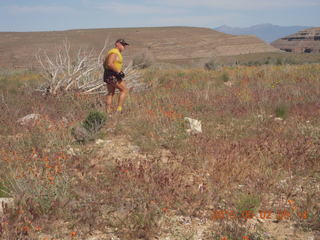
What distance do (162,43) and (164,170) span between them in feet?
249

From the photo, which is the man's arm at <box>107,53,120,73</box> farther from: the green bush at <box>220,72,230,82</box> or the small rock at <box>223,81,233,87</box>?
the green bush at <box>220,72,230,82</box>

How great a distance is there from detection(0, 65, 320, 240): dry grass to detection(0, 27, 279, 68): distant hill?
56555 millimetres

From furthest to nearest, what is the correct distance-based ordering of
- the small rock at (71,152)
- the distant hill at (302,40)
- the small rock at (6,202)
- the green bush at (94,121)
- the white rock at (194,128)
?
the distant hill at (302,40), the white rock at (194,128), the green bush at (94,121), the small rock at (71,152), the small rock at (6,202)

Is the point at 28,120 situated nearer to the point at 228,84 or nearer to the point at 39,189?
the point at 39,189

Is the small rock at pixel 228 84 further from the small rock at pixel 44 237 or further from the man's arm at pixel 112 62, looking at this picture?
the small rock at pixel 44 237

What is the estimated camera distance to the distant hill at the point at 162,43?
218 feet

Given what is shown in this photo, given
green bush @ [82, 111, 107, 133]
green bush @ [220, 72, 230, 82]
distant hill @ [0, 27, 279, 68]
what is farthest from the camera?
distant hill @ [0, 27, 279, 68]

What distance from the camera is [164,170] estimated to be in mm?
4230

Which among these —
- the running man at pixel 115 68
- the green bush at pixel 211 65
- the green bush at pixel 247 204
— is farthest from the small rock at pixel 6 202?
the green bush at pixel 211 65

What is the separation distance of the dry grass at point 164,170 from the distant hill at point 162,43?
2227 inches

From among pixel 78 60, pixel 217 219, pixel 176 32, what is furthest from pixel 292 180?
pixel 176 32

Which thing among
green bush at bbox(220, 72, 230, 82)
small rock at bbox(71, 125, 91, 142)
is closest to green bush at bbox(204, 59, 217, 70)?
green bush at bbox(220, 72, 230, 82)

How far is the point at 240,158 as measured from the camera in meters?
4.55

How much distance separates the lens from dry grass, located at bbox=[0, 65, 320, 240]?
3244 millimetres
